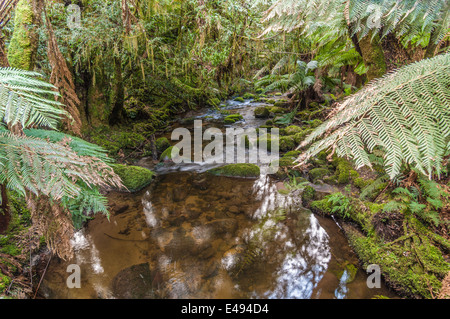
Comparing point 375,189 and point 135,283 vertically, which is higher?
point 375,189

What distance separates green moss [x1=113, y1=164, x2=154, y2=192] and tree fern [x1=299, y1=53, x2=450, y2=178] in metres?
3.97

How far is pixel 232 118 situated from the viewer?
916cm

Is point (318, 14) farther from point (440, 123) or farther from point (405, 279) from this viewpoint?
point (405, 279)

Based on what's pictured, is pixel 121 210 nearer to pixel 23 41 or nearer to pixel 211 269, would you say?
pixel 211 269

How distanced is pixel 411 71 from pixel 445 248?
195 centimetres

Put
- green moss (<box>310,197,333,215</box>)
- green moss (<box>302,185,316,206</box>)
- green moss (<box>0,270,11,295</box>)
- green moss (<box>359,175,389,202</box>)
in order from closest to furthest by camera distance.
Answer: green moss (<box>0,270,11,295</box>) < green moss (<box>359,175,389,202</box>) < green moss (<box>310,197,333,215</box>) < green moss (<box>302,185,316,206</box>)

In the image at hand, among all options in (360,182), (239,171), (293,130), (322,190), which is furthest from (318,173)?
(293,130)

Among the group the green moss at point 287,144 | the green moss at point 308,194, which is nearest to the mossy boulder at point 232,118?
the green moss at point 287,144

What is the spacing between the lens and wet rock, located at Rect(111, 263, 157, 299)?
8.05 feet

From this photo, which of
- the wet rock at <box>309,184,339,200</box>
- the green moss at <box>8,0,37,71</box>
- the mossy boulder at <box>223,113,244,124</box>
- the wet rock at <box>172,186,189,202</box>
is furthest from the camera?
the mossy boulder at <box>223,113,244,124</box>

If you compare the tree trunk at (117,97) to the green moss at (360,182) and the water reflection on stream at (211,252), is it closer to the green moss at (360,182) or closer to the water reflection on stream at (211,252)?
the water reflection on stream at (211,252)

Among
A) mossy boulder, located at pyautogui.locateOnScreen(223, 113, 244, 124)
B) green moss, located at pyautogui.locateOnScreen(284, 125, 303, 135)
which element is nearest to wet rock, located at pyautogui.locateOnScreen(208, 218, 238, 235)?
green moss, located at pyautogui.locateOnScreen(284, 125, 303, 135)

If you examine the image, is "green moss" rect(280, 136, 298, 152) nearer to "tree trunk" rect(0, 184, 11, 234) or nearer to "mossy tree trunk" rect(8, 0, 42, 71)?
"mossy tree trunk" rect(8, 0, 42, 71)

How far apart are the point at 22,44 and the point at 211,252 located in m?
3.61
